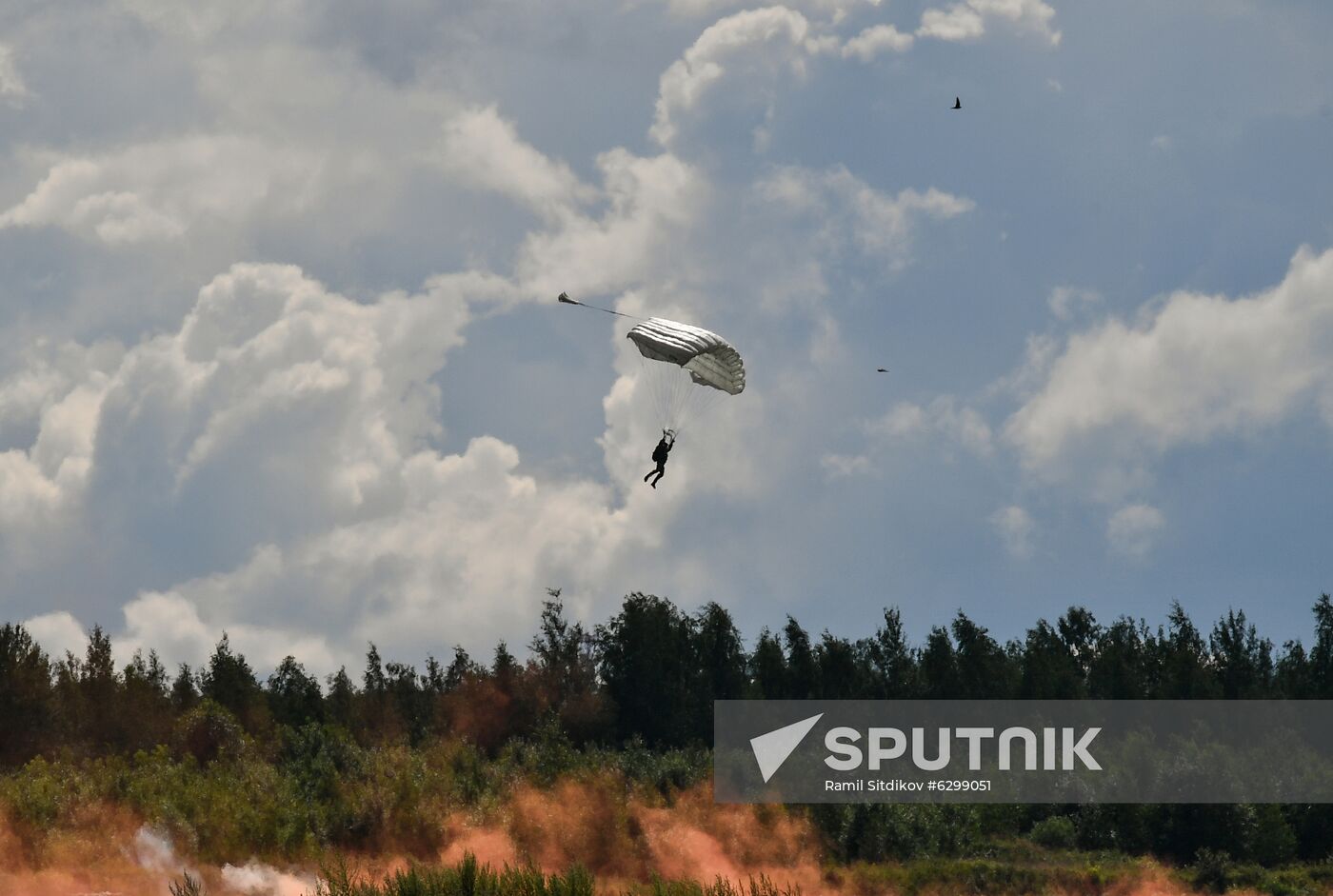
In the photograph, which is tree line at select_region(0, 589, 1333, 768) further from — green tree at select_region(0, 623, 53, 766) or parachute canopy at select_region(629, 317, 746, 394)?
parachute canopy at select_region(629, 317, 746, 394)

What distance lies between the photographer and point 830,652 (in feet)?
384

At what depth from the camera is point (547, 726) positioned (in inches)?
4033

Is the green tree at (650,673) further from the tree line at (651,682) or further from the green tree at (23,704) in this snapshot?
the green tree at (23,704)

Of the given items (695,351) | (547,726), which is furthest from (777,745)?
(695,351)

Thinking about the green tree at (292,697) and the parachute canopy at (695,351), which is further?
the green tree at (292,697)

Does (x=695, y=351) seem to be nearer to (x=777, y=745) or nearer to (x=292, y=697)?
(x=777, y=745)

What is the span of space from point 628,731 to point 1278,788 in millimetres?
45153

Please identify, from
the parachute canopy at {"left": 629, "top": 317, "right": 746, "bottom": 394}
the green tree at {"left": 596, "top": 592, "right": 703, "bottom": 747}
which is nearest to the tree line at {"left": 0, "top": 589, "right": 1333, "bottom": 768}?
the green tree at {"left": 596, "top": 592, "right": 703, "bottom": 747}

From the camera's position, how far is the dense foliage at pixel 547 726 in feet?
247

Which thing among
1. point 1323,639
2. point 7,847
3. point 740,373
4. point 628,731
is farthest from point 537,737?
point 1323,639

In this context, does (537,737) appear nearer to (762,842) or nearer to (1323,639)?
(762,842)

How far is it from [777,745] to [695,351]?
47.8 metres

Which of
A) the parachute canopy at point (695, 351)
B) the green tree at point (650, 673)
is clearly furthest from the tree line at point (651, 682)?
the parachute canopy at point (695, 351)

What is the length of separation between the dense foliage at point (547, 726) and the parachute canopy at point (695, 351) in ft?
106
